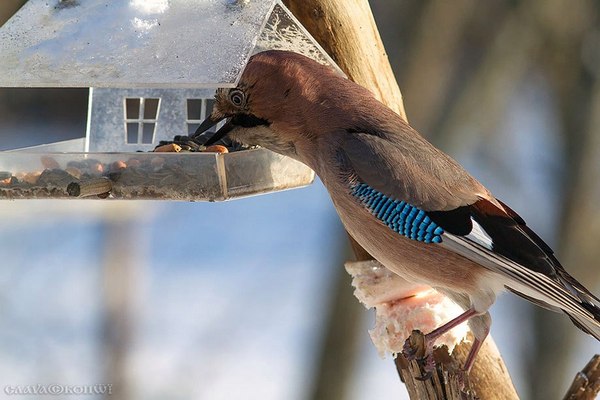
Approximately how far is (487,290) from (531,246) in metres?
0.18

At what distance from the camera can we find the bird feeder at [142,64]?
254 centimetres

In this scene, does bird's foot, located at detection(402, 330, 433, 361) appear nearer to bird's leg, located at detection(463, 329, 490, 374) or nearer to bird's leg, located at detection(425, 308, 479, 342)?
bird's leg, located at detection(425, 308, 479, 342)

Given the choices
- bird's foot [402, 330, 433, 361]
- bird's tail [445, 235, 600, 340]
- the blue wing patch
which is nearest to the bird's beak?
A: the blue wing patch

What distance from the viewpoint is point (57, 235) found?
254 inches

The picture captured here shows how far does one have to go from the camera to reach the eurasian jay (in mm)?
2738

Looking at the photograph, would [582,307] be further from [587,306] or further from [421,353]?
[421,353]

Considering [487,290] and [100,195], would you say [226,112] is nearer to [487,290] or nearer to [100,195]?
[100,195]

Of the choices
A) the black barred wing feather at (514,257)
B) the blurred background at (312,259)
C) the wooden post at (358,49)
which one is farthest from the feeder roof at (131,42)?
the blurred background at (312,259)

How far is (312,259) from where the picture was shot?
20.5 feet

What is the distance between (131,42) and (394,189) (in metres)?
0.79

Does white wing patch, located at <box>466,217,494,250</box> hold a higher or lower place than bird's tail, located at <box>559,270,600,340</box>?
higher

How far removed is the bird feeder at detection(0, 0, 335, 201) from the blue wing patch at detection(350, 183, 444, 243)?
0.38m
